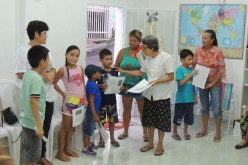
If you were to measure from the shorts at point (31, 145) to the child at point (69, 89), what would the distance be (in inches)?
29.6

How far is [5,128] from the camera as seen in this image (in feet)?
9.44

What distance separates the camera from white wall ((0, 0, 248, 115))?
332 centimetres

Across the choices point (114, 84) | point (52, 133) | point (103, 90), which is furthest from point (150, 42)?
point (52, 133)

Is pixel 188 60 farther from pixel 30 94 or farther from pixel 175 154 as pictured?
pixel 30 94

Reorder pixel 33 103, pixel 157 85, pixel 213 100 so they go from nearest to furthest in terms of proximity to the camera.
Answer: pixel 33 103 < pixel 157 85 < pixel 213 100

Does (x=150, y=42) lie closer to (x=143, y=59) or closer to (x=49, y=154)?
(x=143, y=59)

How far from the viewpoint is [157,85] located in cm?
347

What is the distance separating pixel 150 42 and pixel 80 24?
1287 millimetres

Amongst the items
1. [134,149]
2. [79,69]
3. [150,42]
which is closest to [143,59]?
[150,42]

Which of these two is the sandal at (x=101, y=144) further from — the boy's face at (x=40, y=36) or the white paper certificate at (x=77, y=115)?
the boy's face at (x=40, y=36)

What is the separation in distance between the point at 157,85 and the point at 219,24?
2135mm

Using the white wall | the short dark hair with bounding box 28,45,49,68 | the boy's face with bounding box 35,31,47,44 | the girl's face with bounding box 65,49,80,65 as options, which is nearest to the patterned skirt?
the girl's face with bounding box 65,49,80,65

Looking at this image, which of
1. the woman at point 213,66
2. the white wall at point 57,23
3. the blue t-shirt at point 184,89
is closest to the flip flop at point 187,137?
the woman at point 213,66

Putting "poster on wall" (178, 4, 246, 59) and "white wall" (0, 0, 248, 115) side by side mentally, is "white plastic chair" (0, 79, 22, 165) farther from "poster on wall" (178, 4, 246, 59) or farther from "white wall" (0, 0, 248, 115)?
"poster on wall" (178, 4, 246, 59)
